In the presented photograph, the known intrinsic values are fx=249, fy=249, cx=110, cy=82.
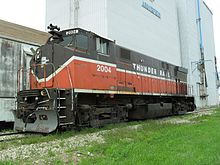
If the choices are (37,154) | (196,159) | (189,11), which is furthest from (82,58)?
(189,11)

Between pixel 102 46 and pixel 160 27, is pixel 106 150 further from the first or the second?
pixel 160 27

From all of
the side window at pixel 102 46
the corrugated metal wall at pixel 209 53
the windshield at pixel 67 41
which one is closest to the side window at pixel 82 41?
the windshield at pixel 67 41

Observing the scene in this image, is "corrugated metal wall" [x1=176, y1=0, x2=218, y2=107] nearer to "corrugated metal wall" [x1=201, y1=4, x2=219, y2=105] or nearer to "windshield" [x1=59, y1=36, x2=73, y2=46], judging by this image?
"corrugated metal wall" [x1=201, y1=4, x2=219, y2=105]

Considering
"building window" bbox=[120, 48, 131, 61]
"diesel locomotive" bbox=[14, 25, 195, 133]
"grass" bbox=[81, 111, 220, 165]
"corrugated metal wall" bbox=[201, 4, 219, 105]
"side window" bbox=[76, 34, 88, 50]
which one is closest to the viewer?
"grass" bbox=[81, 111, 220, 165]

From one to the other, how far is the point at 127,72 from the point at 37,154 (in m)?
7.20

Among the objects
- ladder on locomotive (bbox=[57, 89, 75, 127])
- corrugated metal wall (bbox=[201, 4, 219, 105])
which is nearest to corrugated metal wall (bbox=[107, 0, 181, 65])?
corrugated metal wall (bbox=[201, 4, 219, 105])

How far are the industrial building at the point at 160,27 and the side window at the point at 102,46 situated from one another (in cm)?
1099

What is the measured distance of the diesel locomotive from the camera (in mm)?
7809

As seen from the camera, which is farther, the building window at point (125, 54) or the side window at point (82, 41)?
the building window at point (125, 54)

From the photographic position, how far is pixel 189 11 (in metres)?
39.7

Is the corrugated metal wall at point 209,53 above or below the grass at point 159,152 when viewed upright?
above

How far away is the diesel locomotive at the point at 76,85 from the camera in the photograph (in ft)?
25.6

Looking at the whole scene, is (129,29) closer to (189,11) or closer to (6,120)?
(6,120)

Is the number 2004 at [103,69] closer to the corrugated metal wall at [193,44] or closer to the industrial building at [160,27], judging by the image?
the industrial building at [160,27]
